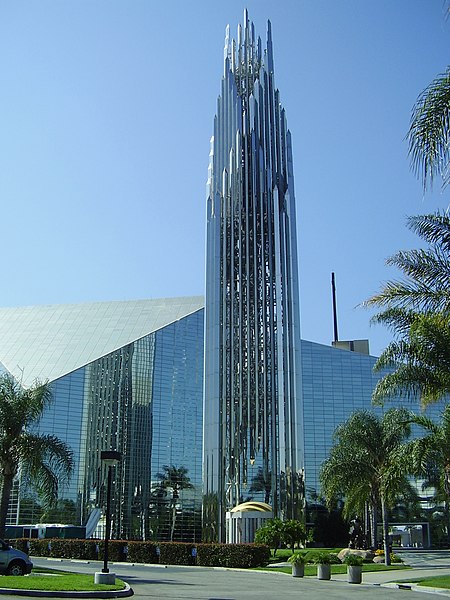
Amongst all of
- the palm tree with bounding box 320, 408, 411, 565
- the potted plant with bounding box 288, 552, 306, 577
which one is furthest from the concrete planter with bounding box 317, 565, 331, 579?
the palm tree with bounding box 320, 408, 411, 565

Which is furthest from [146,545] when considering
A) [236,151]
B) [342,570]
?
[236,151]

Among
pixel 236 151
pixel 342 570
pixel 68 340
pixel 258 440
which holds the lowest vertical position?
pixel 342 570

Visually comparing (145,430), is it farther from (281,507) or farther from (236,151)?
(236,151)

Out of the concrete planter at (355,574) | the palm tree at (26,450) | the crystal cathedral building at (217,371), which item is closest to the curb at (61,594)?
the concrete planter at (355,574)

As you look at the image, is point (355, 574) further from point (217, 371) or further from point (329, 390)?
point (329, 390)

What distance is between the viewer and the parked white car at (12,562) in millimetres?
22062

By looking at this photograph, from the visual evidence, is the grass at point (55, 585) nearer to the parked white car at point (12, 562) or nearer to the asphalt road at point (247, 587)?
the asphalt road at point (247, 587)

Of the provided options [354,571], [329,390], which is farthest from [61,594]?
[329,390]

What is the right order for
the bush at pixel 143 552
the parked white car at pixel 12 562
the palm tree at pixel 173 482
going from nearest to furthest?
the parked white car at pixel 12 562 < the bush at pixel 143 552 < the palm tree at pixel 173 482

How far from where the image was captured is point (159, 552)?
36500 millimetres

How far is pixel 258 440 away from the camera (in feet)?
157

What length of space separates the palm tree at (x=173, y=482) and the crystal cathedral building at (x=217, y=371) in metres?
0.14

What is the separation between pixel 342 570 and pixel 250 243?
1021 inches

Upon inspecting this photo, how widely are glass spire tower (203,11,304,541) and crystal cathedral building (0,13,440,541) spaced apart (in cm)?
9
